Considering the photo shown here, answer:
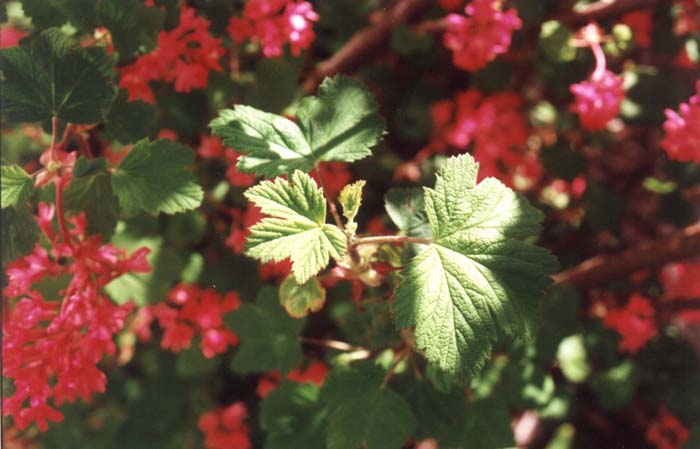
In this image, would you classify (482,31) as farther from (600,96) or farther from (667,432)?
(667,432)

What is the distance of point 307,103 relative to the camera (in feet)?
4.02

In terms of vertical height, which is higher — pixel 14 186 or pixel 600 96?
pixel 14 186

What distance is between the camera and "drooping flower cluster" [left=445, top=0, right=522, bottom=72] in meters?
1.54

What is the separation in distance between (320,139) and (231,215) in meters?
0.79

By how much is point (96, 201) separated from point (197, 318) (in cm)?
55

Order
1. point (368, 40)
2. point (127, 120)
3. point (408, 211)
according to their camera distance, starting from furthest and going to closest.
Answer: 1. point (368, 40)
2. point (127, 120)
3. point (408, 211)

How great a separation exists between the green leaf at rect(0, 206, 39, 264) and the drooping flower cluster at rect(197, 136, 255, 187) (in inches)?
22.7

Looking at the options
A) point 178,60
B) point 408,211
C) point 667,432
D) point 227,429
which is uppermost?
point 178,60

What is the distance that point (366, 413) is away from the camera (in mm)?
1330

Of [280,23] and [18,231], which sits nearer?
[18,231]

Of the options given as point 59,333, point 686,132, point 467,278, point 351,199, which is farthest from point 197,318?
point 686,132

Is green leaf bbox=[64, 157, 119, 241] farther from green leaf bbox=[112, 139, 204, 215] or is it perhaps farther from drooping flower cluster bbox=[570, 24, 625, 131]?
drooping flower cluster bbox=[570, 24, 625, 131]

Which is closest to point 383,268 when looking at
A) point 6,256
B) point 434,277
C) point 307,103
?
point 434,277

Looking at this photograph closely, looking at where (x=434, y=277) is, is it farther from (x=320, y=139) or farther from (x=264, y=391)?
(x=264, y=391)
